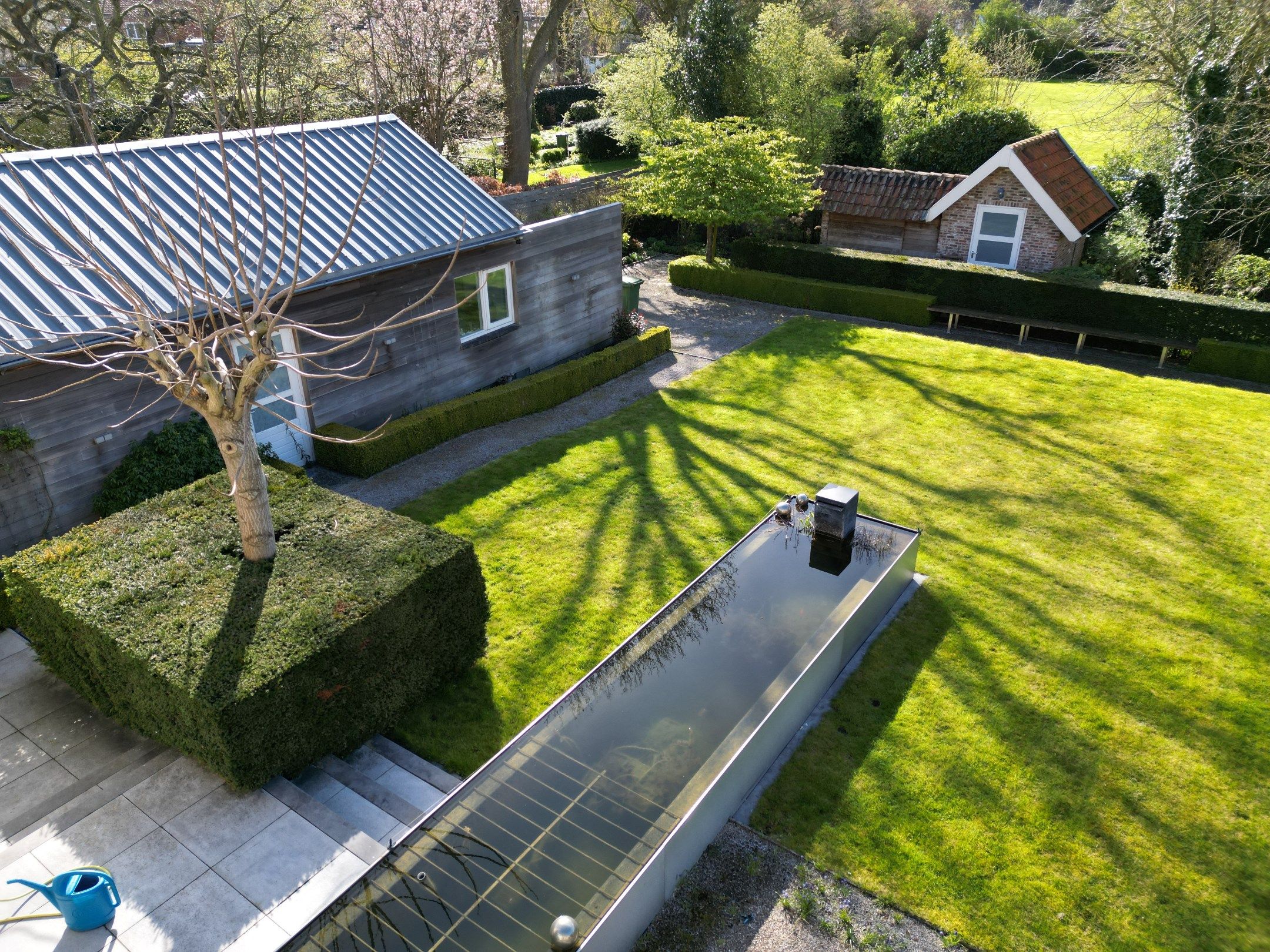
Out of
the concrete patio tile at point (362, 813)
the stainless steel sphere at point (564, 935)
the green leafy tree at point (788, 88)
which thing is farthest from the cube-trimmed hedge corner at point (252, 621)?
the green leafy tree at point (788, 88)

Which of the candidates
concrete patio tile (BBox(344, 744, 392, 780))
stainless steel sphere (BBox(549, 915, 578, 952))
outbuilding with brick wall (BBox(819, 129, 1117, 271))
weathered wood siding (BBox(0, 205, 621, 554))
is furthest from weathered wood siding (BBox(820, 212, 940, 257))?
stainless steel sphere (BBox(549, 915, 578, 952))

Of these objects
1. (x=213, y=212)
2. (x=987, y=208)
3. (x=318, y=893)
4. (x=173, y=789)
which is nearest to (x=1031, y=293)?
(x=987, y=208)

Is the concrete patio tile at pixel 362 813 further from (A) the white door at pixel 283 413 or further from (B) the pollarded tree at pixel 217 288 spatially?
(A) the white door at pixel 283 413

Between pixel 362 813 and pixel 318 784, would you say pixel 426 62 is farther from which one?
pixel 362 813

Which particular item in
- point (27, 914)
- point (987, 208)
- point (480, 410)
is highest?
point (987, 208)

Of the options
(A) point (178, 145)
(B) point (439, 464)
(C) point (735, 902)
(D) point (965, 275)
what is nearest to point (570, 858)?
(C) point (735, 902)

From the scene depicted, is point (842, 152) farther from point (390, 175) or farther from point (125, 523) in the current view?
point (125, 523)

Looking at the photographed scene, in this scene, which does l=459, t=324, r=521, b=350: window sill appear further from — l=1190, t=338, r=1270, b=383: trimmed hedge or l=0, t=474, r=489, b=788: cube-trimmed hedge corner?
l=1190, t=338, r=1270, b=383: trimmed hedge
